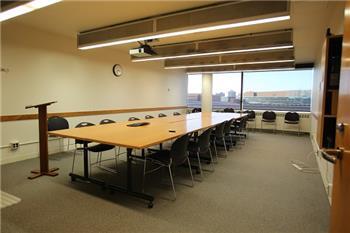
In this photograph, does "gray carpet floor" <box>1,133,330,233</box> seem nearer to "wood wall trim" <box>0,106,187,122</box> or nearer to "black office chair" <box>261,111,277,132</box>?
"wood wall trim" <box>0,106,187,122</box>

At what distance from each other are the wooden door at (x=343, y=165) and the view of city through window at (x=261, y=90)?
7672mm

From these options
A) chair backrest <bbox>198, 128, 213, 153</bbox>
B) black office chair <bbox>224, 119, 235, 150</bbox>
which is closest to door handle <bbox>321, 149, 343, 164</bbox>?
chair backrest <bbox>198, 128, 213, 153</bbox>

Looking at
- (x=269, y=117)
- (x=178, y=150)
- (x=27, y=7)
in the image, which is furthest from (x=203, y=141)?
(x=269, y=117)

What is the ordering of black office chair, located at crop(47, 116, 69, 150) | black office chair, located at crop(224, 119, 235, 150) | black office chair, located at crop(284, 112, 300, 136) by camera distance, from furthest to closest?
1. black office chair, located at crop(284, 112, 300, 136)
2. black office chair, located at crop(224, 119, 235, 150)
3. black office chair, located at crop(47, 116, 69, 150)

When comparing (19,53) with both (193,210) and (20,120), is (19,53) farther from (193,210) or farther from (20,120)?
(193,210)

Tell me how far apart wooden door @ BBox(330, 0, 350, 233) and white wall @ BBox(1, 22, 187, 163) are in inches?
189

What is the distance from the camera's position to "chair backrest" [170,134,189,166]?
2.76 metres

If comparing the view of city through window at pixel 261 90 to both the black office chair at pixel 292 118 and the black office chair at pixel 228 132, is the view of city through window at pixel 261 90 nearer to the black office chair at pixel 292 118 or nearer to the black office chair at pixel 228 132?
the black office chair at pixel 292 118

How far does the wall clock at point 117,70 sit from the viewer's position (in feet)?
20.2

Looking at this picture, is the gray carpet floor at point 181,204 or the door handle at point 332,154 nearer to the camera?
the door handle at point 332,154

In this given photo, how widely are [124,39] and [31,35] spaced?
189 centimetres

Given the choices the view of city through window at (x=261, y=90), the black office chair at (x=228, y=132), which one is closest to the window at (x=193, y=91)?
the view of city through window at (x=261, y=90)

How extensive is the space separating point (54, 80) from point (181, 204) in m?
3.86

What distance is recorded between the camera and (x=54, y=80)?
475 cm
